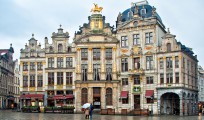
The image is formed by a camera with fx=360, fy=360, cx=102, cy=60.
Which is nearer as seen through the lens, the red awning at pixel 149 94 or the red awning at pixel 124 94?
the red awning at pixel 149 94

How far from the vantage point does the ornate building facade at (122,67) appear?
63.3 metres

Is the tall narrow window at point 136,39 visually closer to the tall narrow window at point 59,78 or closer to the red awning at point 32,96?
the tall narrow window at point 59,78

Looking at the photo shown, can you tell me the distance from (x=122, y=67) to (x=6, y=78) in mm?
44562

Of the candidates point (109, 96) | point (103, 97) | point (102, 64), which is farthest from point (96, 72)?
point (109, 96)

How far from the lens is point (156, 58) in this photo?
6444 centimetres

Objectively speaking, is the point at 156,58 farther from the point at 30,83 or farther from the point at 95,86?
the point at 30,83

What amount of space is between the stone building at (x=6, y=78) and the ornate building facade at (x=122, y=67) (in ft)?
84.5

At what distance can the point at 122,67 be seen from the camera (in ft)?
222

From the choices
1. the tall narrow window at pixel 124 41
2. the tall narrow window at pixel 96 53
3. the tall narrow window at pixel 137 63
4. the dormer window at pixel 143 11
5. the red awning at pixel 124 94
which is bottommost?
the red awning at pixel 124 94

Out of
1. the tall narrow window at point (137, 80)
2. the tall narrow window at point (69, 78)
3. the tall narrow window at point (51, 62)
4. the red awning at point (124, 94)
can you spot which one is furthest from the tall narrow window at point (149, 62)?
the tall narrow window at point (51, 62)

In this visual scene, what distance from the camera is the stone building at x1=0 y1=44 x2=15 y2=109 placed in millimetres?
94938

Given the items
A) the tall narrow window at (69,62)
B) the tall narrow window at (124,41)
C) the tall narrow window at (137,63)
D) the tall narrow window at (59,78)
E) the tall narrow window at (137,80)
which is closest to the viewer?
the tall narrow window at (137,80)

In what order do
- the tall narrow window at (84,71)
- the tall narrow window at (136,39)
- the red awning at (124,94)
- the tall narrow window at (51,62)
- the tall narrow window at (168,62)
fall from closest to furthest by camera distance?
the tall narrow window at (168,62) < the red awning at (124,94) < the tall narrow window at (136,39) < the tall narrow window at (84,71) < the tall narrow window at (51,62)

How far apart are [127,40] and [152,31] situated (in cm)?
514
